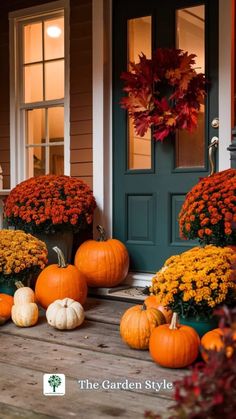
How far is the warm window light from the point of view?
491cm

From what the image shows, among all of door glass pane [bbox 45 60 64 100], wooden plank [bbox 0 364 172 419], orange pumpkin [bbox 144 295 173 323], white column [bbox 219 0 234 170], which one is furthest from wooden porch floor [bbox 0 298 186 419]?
door glass pane [bbox 45 60 64 100]

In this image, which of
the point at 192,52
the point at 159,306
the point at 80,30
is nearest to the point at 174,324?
the point at 159,306

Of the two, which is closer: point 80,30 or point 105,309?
point 105,309

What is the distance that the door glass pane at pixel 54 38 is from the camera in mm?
4891

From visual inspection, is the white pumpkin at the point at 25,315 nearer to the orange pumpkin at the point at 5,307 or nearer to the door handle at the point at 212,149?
the orange pumpkin at the point at 5,307

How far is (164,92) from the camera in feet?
13.8

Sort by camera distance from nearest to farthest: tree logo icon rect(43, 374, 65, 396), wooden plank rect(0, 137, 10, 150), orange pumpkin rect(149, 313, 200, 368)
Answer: tree logo icon rect(43, 374, 65, 396), orange pumpkin rect(149, 313, 200, 368), wooden plank rect(0, 137, 10, 150)

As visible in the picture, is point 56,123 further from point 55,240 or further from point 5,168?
point 55,240

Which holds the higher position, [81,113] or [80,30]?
[80,30]

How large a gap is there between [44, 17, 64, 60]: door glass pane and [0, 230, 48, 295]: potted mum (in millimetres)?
1915

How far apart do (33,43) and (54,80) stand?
0.44 metres

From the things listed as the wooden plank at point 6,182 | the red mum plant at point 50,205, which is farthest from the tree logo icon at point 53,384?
the wooden plank at point 6,182

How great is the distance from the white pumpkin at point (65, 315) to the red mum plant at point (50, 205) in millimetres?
924

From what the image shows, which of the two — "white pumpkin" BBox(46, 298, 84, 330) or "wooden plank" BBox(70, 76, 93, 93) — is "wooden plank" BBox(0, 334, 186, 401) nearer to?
"white pumpkin" BBox(46, 298, 84, 330)
